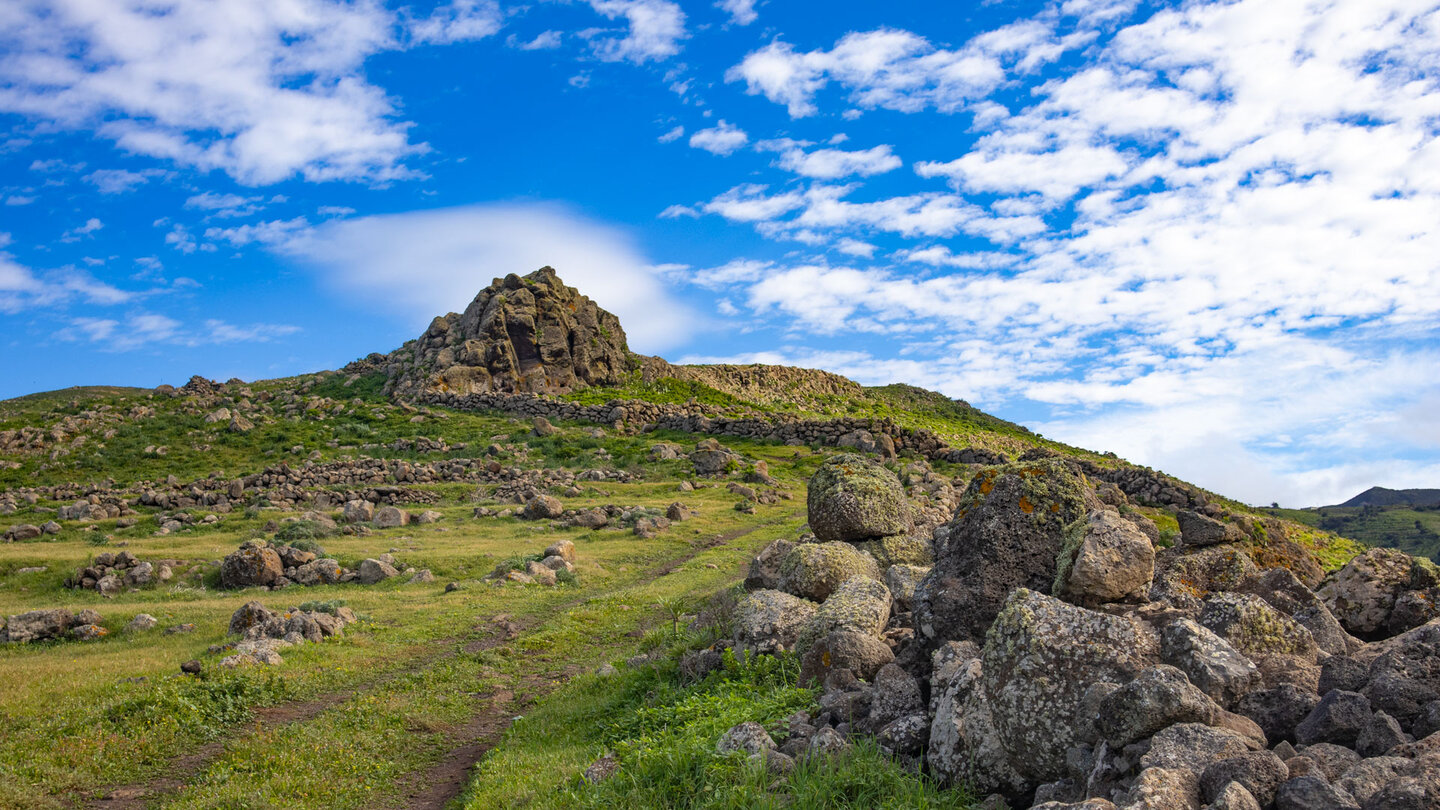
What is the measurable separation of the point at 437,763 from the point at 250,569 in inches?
584

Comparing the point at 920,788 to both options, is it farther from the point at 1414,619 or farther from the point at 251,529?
the point at 251,529

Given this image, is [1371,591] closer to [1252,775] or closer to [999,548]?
[999,548]

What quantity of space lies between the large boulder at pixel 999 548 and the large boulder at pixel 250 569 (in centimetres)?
2075

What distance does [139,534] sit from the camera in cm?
2988

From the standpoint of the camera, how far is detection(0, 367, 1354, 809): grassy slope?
8.83 metres

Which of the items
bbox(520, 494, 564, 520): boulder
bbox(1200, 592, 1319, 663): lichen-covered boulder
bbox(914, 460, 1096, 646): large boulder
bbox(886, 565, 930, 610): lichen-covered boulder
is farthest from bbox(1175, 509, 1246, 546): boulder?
bbox(520, 494, 564, 520): boulder

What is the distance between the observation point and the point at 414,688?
48.2 feet

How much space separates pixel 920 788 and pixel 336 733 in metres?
9.81

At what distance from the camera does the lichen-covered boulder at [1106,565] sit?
8.09 metres

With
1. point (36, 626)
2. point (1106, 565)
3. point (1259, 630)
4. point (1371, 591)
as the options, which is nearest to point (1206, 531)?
point (1371, 591)

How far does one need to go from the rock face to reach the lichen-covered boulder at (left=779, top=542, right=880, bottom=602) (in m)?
56.0

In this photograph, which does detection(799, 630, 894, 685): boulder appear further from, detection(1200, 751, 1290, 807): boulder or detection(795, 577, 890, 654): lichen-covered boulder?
detection(1200, 751, 1290, 807): boulder

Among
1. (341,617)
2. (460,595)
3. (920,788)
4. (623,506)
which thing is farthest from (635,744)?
(623,506)

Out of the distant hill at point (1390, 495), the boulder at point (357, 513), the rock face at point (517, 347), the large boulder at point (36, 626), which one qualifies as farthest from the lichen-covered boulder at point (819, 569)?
the distant hill at point (1390, 495)
